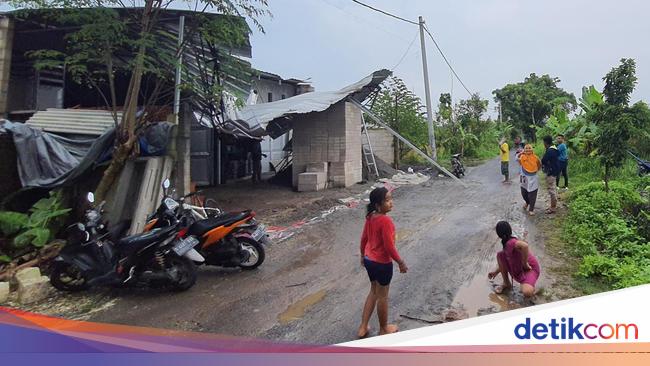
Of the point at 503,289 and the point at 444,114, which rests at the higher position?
the point at 444,114

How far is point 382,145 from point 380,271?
1478 cm

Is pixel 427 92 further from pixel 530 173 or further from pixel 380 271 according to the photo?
pixel 380 271

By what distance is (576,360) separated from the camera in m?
2.64

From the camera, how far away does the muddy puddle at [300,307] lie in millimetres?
4484

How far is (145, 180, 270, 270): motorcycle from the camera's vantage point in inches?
215

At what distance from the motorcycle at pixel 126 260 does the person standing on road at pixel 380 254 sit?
2321mm

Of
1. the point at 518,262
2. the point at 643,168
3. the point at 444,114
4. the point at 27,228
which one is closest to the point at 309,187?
the point at 27,228

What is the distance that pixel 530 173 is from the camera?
8.41 metres

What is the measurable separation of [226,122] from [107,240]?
20.5 feet

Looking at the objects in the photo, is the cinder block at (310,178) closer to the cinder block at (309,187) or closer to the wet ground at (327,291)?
the cinder block at (309,187)

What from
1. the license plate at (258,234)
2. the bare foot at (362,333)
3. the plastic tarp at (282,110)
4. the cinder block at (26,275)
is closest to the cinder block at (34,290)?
the cinder block at (26,275)

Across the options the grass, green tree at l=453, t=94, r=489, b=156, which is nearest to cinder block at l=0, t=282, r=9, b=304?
the grass

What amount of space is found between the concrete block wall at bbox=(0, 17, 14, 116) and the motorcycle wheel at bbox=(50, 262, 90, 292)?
6530 millimetres

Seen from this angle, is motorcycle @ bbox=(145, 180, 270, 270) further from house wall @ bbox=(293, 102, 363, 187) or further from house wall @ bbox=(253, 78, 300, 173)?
house wall @ bbox=(253, 78, 300, 173)
